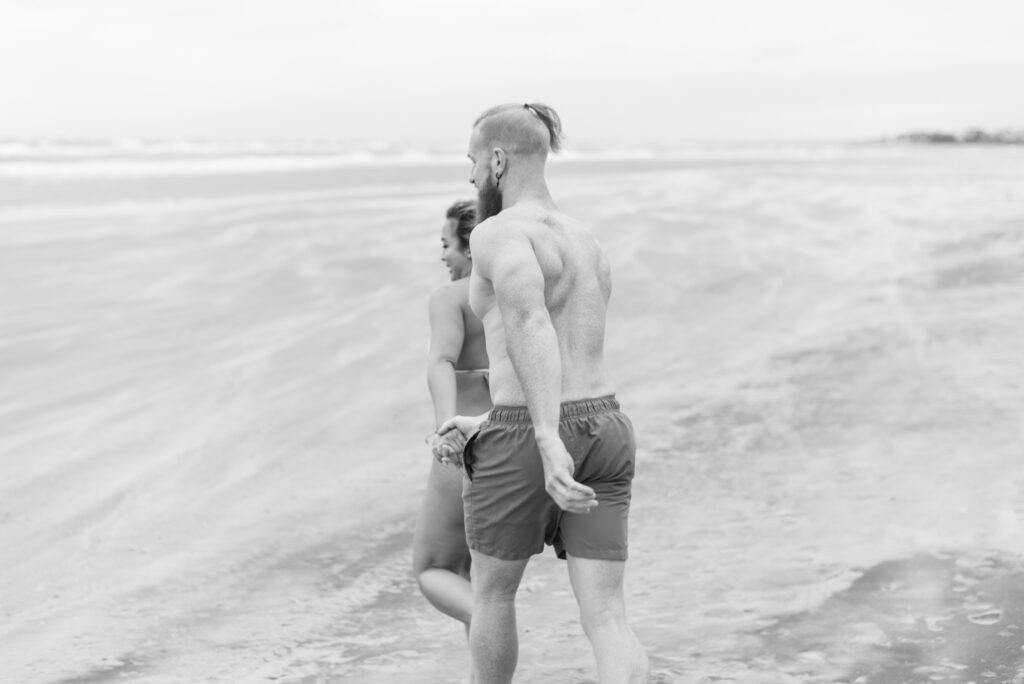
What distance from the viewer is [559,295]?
146 inches

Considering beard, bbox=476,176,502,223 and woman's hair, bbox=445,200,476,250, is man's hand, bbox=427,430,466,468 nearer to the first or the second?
beard, bbox=476,176,502,223

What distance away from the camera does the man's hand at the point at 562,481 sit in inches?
136

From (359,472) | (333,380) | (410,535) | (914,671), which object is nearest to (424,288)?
(333,380)

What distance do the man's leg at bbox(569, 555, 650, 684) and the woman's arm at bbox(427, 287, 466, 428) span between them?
89cm

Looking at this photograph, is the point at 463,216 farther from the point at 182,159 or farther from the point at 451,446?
the point at 182,159

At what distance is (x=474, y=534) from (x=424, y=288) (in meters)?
10.4

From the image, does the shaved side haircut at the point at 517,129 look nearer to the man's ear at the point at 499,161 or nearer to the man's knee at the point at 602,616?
the man's ear at the point at 499,161

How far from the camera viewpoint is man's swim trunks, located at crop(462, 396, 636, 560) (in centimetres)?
367

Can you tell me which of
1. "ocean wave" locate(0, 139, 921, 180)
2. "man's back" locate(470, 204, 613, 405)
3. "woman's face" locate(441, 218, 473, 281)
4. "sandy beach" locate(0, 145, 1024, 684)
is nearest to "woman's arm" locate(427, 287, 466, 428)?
"woman's face" locate(441, 218, 473, 281)

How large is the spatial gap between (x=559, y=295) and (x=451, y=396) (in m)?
0.78

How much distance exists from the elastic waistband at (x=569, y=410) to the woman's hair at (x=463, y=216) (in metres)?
0.95

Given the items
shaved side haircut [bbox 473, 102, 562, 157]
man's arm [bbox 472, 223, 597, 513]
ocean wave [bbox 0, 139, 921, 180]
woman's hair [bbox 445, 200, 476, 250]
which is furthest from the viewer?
ocean wave [bbox 0, 139, 921, 180]

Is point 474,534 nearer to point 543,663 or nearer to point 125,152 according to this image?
point 543,663

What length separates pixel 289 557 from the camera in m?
6.30
